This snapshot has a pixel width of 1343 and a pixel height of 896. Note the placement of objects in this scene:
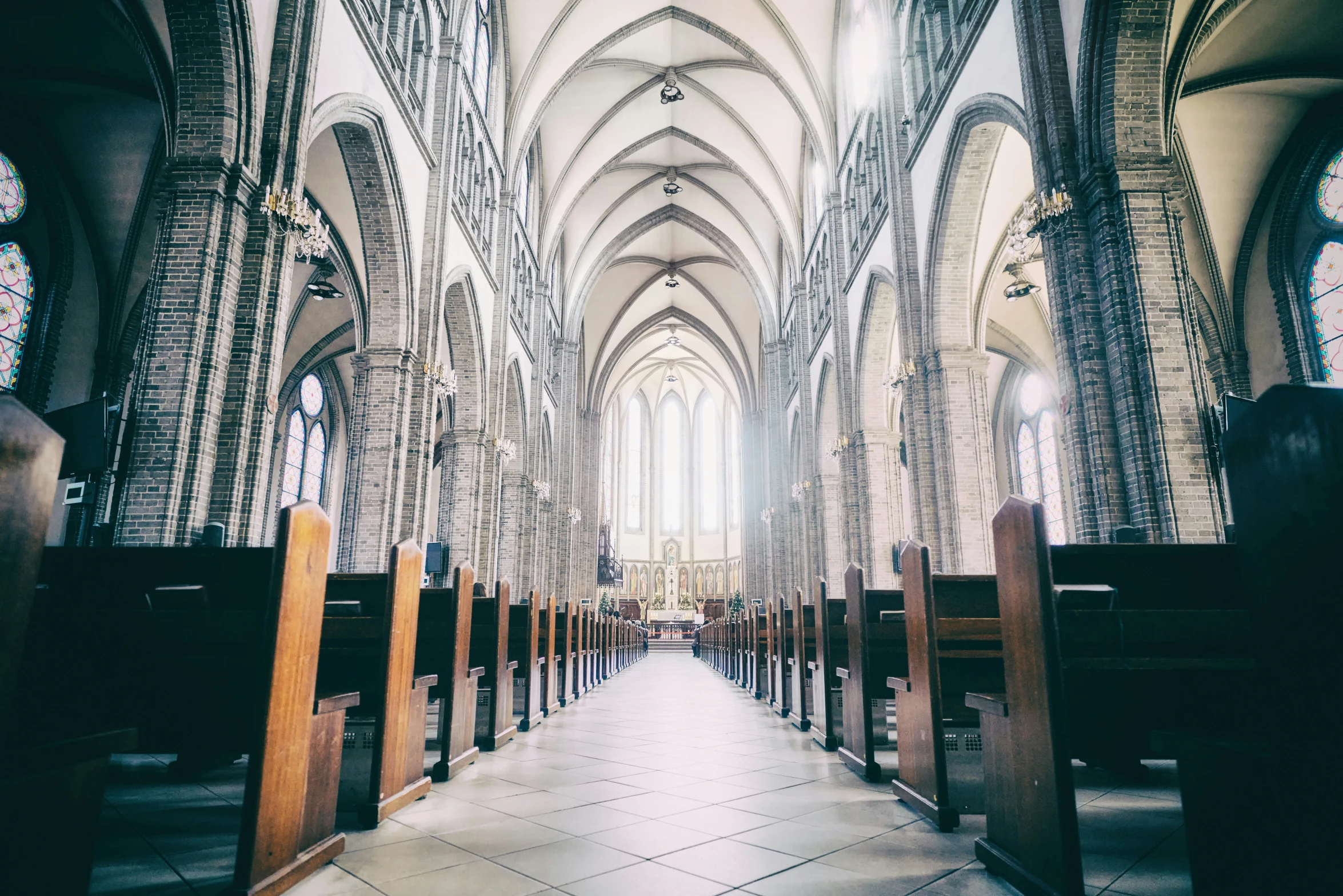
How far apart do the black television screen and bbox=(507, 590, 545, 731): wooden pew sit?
3.36 meters

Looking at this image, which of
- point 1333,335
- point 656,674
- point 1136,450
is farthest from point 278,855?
point 1333,335

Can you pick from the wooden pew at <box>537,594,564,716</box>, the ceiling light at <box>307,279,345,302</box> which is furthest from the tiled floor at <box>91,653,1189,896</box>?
the ceiling light at <box>307,279,345,302</box>

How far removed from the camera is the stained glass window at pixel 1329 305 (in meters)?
11.0

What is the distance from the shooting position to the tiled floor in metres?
2.42

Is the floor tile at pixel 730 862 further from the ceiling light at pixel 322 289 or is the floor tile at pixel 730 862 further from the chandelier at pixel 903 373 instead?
the ceiling light at pixel 322 289

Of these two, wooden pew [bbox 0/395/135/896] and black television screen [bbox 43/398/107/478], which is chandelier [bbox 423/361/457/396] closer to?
black television screen [bbox 43/398/107/478]

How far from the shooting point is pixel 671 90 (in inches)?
742

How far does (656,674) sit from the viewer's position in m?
14.4

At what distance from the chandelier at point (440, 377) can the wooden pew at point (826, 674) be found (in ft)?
23.6

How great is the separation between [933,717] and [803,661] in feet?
10.9

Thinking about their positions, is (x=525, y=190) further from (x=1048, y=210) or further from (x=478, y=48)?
(x=1048, y=210)

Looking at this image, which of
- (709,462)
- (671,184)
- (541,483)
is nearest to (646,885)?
(541,483)

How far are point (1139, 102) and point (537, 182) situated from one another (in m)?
16.1

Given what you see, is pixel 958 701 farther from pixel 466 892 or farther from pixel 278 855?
pixel 278 855
